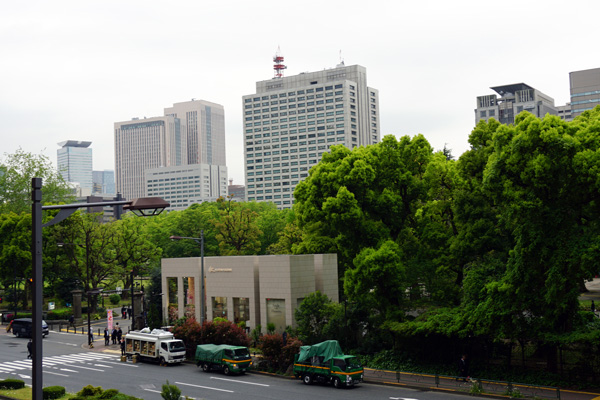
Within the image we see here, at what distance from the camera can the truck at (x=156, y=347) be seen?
4250cm

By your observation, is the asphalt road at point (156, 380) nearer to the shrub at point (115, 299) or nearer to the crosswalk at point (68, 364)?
the crosswalk at point (68, 364)

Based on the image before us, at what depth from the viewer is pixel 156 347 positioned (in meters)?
43.0

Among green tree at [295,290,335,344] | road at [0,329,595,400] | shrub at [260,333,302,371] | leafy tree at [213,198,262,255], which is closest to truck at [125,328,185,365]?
road at [0,329,595,400]

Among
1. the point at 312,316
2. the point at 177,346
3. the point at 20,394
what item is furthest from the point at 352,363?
the point at 20,394

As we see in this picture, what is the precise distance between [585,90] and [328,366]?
467ft

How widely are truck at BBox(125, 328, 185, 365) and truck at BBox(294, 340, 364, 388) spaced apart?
10.6m

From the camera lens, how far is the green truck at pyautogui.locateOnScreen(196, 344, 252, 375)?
38.3m

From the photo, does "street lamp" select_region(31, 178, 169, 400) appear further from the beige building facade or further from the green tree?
the beige building facade

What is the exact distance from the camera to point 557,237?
2947 cm

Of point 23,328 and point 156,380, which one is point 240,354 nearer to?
point 156,380

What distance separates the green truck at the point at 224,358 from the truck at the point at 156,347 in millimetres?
2966

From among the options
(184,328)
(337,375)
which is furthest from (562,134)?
(184,328)

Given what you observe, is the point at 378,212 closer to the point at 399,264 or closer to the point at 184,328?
the point at 399,264

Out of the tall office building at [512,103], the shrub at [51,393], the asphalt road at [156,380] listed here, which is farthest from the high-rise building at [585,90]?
the shrub at [51,393]
